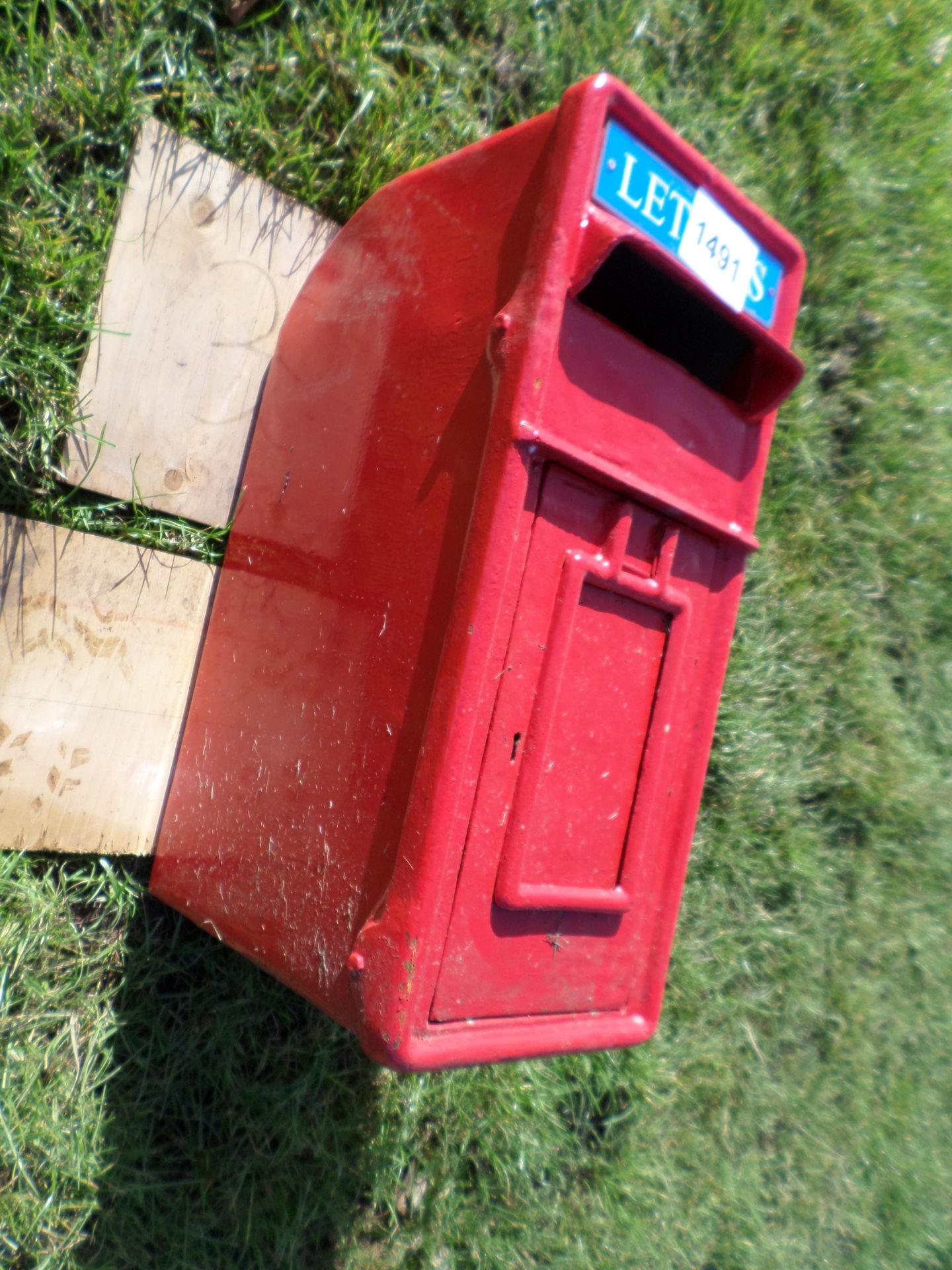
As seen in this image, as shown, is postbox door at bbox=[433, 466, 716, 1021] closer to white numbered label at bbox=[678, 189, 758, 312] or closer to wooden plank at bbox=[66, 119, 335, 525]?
white numbered label at bbox=[678, 189, 758, 312]

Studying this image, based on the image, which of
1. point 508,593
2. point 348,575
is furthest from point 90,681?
point 508,593

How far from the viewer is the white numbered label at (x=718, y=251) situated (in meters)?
1.39

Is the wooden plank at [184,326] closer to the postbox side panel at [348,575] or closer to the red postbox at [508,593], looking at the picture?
the postbox side panel at [348,575]

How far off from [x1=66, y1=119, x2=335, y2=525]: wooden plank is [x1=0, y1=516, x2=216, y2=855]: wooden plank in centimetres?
15

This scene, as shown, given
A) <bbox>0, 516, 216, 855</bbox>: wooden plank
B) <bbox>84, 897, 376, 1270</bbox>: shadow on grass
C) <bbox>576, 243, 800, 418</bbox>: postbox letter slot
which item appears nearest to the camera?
<bbox>576, 243, 800, 418</bbox>: postbox letter slot

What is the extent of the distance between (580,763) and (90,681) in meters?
0.97

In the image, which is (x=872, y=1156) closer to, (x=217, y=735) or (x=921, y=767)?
(x=921, y=767)

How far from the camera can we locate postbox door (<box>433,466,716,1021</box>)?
49.4 inches

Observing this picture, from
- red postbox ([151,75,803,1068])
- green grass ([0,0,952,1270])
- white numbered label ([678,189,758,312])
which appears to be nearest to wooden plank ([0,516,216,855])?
green grass ([0,0,952,1270])

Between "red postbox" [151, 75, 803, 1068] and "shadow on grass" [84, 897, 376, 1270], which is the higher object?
"red postbox" [151, 75, 803, 1068]

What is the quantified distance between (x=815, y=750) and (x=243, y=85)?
7.62ft

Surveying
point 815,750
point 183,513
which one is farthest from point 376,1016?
point 815,750

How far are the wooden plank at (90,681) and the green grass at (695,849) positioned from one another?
8 centimetres

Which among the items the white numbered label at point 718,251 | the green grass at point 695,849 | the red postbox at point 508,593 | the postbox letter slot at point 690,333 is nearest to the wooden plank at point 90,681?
the green grass at point 695,849
